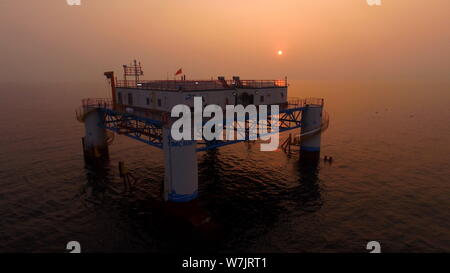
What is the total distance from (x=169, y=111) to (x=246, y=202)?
49.9ft

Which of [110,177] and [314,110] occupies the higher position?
[314,110]

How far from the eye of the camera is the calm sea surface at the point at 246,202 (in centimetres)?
2530

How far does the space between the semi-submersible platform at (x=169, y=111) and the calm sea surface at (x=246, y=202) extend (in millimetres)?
4426

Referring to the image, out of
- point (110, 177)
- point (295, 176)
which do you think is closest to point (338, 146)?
point (295, 176)

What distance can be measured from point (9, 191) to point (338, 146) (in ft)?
208

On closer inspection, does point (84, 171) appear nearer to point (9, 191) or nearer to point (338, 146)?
point (9, 191)

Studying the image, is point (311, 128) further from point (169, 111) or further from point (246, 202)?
point (169, 111)

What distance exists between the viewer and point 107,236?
25750 mm

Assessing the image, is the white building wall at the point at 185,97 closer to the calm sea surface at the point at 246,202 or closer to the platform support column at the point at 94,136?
the platform support column at the point at 94,136

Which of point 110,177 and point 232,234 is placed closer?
point 232,234

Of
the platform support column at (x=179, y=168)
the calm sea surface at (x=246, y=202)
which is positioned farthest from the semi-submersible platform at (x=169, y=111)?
the calm sea surface at (x=246, y=202)

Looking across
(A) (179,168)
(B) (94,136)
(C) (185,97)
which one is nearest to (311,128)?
(C) (185,97)

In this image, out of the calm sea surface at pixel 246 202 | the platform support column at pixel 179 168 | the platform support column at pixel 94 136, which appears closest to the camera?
the calm sea surface at pixel 246 202
